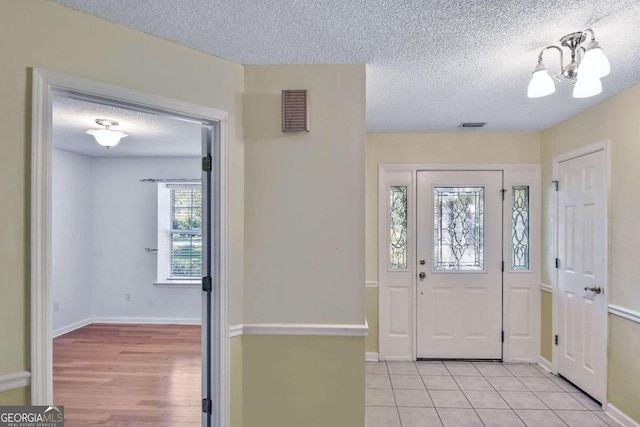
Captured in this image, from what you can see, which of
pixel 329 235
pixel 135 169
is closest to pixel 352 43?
pixel 329 235

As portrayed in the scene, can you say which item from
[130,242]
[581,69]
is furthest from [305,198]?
[130,242]

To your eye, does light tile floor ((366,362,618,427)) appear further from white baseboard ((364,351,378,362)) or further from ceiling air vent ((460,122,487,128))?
ceiling air vent ((460,122,487,128))

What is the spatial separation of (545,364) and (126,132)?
495cm

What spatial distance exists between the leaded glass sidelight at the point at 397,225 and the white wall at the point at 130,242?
114 inches

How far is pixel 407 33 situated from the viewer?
180 cm

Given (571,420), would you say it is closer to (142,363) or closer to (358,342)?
(358,342)

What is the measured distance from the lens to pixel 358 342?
7.11ft

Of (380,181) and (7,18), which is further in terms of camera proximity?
(380,181)

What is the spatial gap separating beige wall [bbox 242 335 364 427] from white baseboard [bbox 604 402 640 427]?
195 cm

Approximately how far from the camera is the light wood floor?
274 cm

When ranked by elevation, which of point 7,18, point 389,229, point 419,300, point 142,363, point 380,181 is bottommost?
point 142,363

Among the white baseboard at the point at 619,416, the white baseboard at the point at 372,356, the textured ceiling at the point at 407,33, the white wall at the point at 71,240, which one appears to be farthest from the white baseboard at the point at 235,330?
the white wall at the point at 71,240

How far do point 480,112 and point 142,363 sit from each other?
4.09 m

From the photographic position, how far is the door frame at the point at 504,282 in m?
3.70
